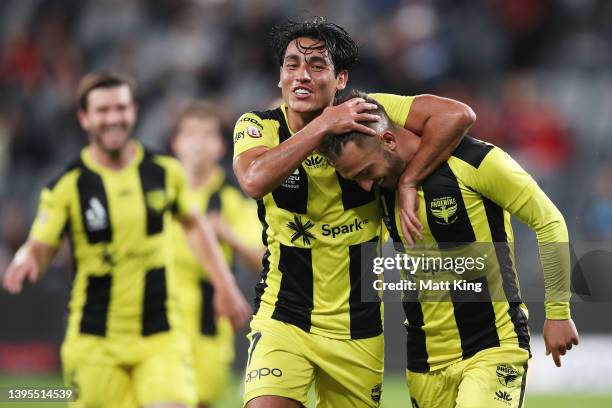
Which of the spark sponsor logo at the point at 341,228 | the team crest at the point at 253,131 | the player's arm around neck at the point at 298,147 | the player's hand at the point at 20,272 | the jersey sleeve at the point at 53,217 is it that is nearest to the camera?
the player's arm around neck at the point at 298,147

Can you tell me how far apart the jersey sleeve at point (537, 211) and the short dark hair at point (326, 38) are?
0.88 m

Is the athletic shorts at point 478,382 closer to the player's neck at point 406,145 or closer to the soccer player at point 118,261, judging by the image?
the player's neck at point 406,145

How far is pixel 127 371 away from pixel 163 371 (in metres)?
0.28

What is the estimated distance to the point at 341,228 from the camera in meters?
5.38

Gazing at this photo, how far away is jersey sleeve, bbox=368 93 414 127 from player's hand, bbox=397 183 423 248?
332 mm

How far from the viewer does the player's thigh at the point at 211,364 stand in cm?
884

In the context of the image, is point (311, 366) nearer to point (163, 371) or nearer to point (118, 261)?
point (163, 371)

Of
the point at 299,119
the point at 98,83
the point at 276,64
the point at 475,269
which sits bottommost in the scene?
the point at 475,269

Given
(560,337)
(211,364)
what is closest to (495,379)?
(560,337)

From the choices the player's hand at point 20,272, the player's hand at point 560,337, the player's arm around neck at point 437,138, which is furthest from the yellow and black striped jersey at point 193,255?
the player's hand at point 560,337

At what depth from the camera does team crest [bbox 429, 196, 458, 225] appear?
16.8ft

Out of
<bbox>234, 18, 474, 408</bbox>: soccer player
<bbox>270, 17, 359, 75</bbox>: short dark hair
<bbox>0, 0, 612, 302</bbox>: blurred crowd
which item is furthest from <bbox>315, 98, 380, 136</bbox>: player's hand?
<bbox>0, 0, 612, 302</bbox>: blurred crowd

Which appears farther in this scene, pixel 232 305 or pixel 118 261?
pixel 232 305

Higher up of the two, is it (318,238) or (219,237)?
(219,237)
